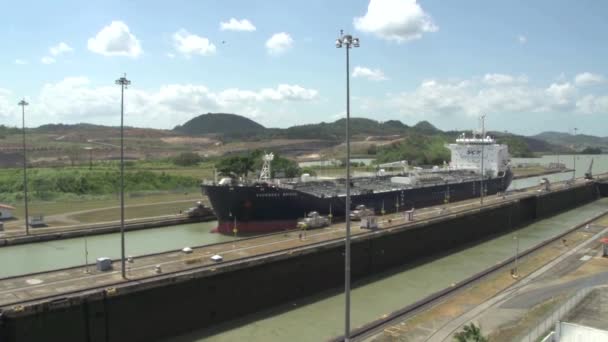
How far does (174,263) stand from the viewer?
23.0 meters

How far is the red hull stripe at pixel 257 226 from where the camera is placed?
3775 centimetres

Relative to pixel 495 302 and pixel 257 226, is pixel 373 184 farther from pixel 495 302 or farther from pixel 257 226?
pixel 495 302

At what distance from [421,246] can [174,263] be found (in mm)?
18932

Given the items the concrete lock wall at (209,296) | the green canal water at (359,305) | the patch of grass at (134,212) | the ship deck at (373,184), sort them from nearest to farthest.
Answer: the concrete lock wall at (209,296) < the green canal water at (359,305) < the patch of grass at (134,212) < the ship deck at (373,184)

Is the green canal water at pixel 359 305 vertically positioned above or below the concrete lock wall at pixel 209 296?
below

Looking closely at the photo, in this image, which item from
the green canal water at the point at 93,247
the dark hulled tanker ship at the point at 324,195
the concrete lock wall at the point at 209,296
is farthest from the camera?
the dark hulled tanker ship at the point at 324,195

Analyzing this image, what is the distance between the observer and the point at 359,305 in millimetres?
23516

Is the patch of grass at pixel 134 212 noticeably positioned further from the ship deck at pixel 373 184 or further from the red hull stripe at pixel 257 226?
the ship deck at pixel 373 184

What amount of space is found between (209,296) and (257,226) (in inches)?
671

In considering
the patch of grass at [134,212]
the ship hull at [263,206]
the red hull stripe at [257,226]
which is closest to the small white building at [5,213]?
the patch of grass at [134,212]

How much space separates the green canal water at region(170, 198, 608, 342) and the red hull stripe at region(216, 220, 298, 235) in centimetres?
1182

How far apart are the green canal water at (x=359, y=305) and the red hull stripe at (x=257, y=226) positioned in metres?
11.8

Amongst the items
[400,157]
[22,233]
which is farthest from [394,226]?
[400,157]

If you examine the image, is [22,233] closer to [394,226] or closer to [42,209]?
[42,209]
